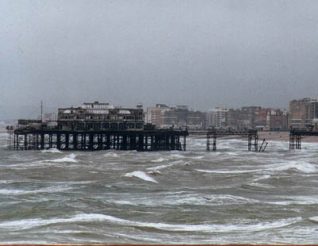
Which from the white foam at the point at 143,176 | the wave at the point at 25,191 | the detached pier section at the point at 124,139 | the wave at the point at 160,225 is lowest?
the wave at the point at 25,191

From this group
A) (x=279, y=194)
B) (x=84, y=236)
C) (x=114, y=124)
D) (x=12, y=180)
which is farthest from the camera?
(x=114, y=124)

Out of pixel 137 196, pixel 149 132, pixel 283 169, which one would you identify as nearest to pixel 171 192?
pixel 137 196

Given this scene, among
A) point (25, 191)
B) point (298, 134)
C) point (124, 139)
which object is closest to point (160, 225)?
point (25, 191)

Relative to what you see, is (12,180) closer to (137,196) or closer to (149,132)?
(137,196)

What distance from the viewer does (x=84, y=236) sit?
67.5ft

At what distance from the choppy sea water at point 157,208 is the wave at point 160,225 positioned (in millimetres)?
33

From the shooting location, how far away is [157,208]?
28.1 meters

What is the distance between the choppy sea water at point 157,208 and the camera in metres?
21.1

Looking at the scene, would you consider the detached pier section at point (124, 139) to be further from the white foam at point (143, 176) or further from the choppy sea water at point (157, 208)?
the white foam at point (143, 176)

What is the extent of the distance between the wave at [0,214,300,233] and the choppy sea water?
0.03 m

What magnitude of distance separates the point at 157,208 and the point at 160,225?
4548 mm

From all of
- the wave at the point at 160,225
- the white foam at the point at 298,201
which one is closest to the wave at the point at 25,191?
the wave at the point at 160,225

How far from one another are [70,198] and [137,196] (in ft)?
11.5

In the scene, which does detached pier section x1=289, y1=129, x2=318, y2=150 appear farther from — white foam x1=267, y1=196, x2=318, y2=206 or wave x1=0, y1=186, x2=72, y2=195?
wave x1=0, y1=186, x2=72, y2=195
